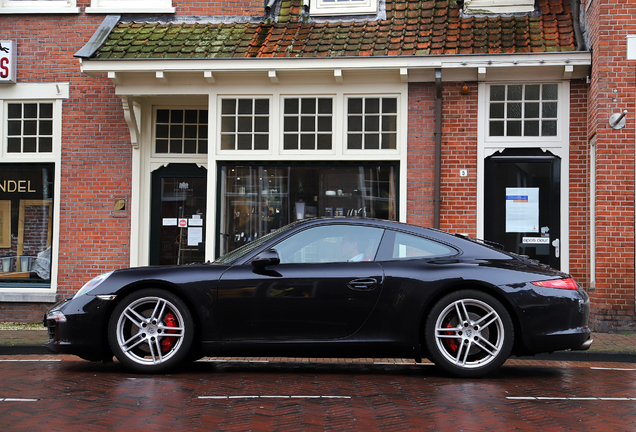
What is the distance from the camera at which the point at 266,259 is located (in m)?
5.62

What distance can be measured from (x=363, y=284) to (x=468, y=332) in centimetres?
96

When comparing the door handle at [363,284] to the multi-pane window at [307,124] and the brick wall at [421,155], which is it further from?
the multi-pane window at [307,124]

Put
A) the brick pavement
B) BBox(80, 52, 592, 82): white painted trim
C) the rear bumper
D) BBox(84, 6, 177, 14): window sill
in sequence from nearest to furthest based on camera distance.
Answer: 1. the rear bumper
2. the brick pavement
3. BBox(80, 52, 592, 82): white painted trim
4. BBox(84, 6, 177, 14): window sill

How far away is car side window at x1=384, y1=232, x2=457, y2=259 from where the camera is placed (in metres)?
5.85

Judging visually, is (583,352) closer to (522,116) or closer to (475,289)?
(475,289)

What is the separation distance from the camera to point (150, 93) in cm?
1034

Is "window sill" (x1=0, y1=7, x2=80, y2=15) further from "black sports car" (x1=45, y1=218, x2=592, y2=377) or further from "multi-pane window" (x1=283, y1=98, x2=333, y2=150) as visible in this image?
"black sports car" (x1=45, y1=218, x2=592, y2=377)

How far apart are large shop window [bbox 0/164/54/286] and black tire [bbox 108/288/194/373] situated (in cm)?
578

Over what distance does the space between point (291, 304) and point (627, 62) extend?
6265mm

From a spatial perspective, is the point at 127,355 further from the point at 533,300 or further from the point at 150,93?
the point at 150,93

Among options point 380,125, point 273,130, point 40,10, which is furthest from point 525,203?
point 40,10

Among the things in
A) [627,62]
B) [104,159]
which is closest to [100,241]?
[104,159]

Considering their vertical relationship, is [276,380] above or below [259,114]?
below

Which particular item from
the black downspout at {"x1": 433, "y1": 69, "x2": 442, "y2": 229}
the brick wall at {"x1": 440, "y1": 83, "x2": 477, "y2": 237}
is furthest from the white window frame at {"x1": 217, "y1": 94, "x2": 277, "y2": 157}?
the brick wall at {"x1": 440, "y1": 83, "x2": 477, "y2": 237}
